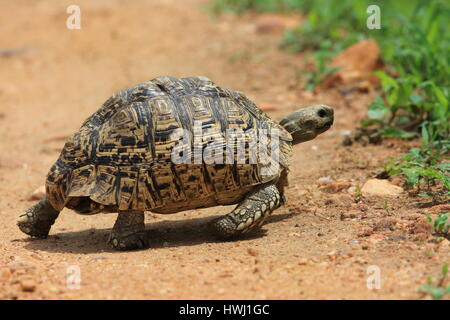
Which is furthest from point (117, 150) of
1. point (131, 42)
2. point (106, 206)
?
point (131, 42)

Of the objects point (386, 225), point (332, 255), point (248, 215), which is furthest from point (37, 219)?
point (386, 225)

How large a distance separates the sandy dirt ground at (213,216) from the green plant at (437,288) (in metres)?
0.08

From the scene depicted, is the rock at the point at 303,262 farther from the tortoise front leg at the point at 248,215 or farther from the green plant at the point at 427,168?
the green plant at the point at 427,168

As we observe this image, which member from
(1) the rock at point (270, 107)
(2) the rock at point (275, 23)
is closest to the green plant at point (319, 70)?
(1) the rock at point (270, 107)

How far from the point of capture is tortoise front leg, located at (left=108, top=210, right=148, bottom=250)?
17.4 feet

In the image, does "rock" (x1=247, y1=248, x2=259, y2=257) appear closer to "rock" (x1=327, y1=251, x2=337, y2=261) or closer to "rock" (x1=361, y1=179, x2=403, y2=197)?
"rock" (x1=327, y1=251, x2=337, y2=261)

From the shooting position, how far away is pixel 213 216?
616cm

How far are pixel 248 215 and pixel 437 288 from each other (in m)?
1.71

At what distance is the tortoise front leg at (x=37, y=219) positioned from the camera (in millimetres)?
5703

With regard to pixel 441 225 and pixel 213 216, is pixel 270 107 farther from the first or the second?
pixel 441 225

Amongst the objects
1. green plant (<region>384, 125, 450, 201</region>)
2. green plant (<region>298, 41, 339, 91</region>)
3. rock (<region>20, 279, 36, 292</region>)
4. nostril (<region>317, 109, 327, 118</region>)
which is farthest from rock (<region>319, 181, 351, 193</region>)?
green plant (<region>298, 41, 339, 91</region>)

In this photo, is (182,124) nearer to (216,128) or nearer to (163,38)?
(216,128)
